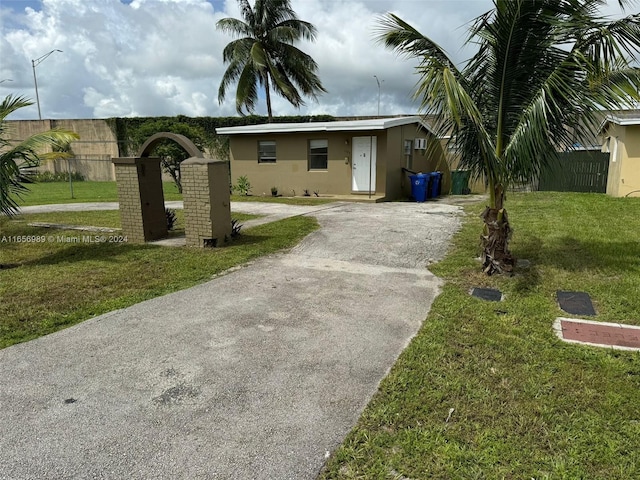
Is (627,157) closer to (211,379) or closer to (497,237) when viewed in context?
(497,237)

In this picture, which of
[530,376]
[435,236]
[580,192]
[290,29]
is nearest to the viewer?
[530,376]

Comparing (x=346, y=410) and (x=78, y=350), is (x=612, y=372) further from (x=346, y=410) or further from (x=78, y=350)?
(x=78, y=350)

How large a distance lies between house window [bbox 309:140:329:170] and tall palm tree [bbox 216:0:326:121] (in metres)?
6.51

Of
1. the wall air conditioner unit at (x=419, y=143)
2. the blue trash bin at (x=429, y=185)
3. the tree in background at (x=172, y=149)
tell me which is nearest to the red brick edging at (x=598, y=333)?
the blue trash bin at (x=429, y=185)

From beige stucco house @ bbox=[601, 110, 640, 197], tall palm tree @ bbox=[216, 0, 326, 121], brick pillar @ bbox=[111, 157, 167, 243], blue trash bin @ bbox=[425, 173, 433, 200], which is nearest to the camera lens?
brick pillar @ bbox=[111, 157, 167, 243]

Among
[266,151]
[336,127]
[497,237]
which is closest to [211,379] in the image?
[497,237]

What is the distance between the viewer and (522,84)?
5520 millimetres

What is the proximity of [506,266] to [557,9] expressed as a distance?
310cm

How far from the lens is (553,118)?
5.35m

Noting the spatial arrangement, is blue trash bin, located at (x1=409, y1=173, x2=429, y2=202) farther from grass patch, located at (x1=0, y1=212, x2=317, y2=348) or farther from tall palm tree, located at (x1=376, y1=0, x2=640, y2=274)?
tall palm tree, located at (x1=376, y1=0, x2=640, y2=274)

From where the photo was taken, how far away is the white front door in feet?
49.3

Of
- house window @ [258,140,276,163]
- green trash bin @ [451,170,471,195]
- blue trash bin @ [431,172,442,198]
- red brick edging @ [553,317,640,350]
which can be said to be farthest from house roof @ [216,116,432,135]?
red brick edging @ [553,317,640,350]

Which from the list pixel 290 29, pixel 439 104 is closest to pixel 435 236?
pixel 439 104

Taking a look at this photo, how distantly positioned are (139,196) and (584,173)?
15871mm
